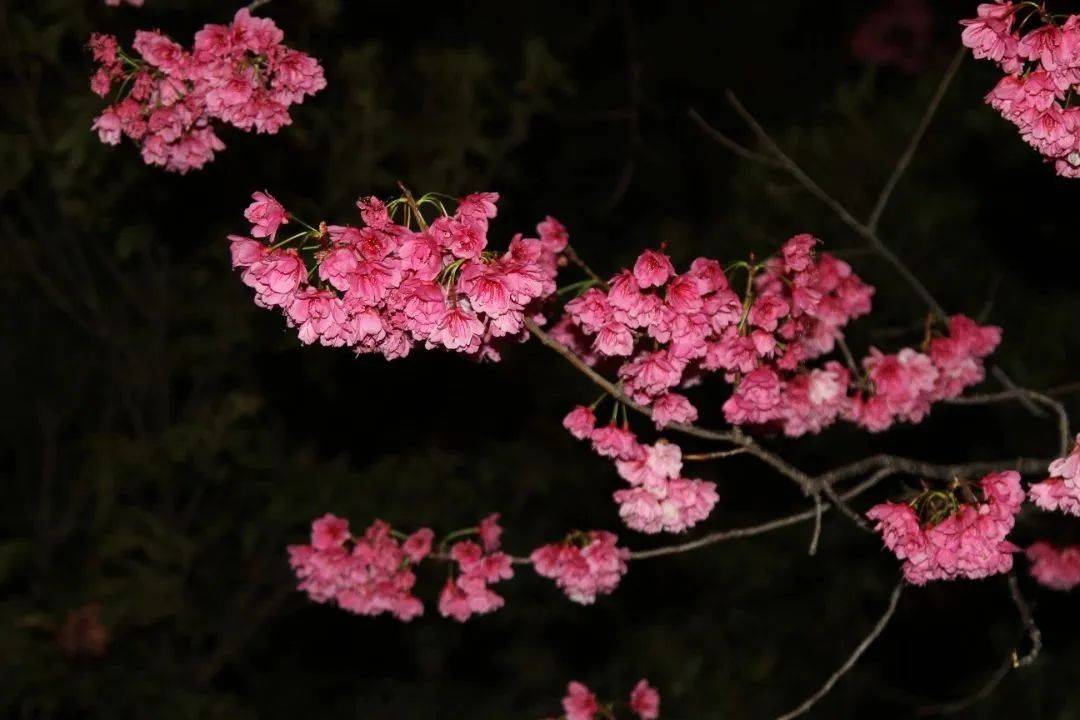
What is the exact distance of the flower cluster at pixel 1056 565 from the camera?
8.60 feet

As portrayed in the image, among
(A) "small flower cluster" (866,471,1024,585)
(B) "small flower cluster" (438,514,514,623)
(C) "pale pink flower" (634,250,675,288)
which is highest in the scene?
(C) "pale pink flower" (634,250,675,288)

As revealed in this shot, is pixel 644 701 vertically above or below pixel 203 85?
below

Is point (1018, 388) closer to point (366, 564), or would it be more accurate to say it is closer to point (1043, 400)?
point (1043, 400)

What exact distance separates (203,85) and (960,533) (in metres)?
1.39

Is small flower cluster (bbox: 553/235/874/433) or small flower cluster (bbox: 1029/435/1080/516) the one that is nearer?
small flower cluster (bbox: 1029/435/1080/516)

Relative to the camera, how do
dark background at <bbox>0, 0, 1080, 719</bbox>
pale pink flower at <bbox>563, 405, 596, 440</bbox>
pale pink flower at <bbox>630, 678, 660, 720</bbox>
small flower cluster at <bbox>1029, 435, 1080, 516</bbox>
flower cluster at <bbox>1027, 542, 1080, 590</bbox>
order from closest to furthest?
small flower cluster at <bbox>1029, 435, 1080, 516</bbox>, pale pink flower at <bbox>563, 405, 596, 440</bbox>, flower cluster at <bbox>1027, 542, 1080, 590</bbox>, pale pink flower at <bbox>630, 678, 660, 720</bbox>, dark background at <bbox>0, 0, 1080, 719</bbox>

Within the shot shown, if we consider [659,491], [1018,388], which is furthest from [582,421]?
[1018,388]

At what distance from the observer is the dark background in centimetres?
377

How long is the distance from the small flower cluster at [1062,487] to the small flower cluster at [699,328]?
443mm

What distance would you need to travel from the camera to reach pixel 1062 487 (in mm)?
1727

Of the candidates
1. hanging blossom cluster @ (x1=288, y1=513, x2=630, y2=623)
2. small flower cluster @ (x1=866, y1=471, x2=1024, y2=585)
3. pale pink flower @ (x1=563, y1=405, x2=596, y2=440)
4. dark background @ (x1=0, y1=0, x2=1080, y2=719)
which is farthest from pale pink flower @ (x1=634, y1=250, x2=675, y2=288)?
dark background @ (x1=0, y1=0, x2=1080, y2=719)

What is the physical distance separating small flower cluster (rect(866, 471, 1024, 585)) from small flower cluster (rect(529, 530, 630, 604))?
1.85ft

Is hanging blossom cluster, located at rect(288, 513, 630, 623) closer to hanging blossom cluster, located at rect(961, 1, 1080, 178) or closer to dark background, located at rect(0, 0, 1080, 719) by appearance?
hanging blossom cluster, located at rect(961, 1, 1080, 178)

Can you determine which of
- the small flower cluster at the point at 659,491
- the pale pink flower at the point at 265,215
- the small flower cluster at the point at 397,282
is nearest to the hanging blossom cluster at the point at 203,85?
the pale pink flower at the point at 265,215
